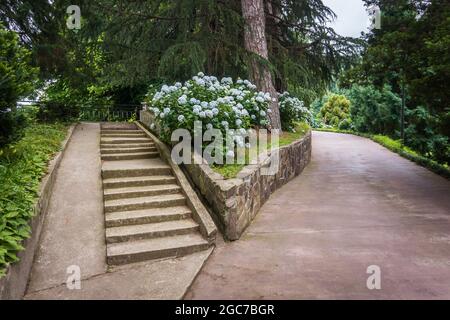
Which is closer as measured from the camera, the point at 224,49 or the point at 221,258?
the point at 221,258

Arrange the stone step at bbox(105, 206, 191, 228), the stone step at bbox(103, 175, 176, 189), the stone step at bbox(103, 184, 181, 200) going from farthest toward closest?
the stone step at bbox(103, 175, 176, 189) < the stone step at bbox(103, 184, 181, 200) < the stone step at bbox(105, 206, 191, 228)

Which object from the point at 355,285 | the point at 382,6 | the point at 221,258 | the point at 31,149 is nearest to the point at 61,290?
the point at 221,258

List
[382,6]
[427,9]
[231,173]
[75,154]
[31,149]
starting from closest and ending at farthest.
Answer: [231,173] < [31,149] < [75,154] < [427,9] < [382,6]

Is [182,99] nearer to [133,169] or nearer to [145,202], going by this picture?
[133,169]

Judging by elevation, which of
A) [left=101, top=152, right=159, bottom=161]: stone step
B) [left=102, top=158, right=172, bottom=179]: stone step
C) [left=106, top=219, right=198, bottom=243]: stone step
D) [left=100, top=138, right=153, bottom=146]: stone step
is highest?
[left=100, top=138, right=153, bottom=146]: stone step

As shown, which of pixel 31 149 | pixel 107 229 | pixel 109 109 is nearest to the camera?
pixel 107 229

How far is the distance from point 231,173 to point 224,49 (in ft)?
16.3

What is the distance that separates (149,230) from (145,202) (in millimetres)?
755

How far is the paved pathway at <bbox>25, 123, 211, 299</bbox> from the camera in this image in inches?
144

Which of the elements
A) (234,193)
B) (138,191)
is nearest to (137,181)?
(138,191)

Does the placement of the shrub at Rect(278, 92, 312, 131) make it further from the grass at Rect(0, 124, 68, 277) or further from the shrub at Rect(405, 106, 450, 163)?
the shrub at Rect(405, 106, 450, 163)

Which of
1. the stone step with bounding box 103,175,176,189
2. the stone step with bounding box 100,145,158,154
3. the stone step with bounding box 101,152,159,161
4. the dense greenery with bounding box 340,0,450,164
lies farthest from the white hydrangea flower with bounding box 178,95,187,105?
the dense greenery with bounding box 340,0,450,164
